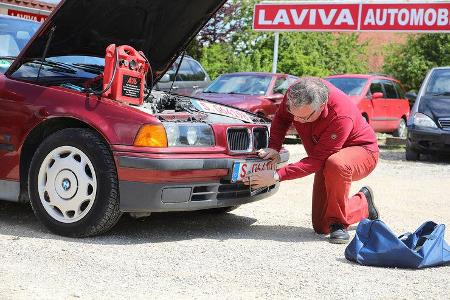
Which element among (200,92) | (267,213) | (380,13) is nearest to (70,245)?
(267,213)

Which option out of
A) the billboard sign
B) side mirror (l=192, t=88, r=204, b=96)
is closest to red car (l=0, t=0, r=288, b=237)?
side mirror (l=192, t=88, r=204, b=96)

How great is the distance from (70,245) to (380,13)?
1455 cm

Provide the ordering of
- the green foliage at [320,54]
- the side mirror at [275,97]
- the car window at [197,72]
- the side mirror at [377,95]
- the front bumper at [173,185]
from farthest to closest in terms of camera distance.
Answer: the green foliage at [320,54] < the side mirror at [377,95] < the car window at [197,72] < the side mirror at [275,97] < the front bumper at [173,185]

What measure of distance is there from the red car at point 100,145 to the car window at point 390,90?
11.2 metres

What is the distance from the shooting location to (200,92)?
13539mm

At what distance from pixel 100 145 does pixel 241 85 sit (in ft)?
28.7

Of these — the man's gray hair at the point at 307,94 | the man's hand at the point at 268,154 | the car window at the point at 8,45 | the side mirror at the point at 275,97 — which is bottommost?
the man's hand at the point at 268,154

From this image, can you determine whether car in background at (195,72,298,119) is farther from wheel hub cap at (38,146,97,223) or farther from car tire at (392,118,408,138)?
wheel hub cap at (38,146,97,223)

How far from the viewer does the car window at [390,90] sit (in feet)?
53.3

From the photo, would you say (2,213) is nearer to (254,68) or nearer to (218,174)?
(218,174)

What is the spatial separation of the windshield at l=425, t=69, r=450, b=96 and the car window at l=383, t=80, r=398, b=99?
4199 millimetres

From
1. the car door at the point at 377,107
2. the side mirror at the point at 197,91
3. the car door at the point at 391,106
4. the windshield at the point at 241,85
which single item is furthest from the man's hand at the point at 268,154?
the car door at the point at 391,106

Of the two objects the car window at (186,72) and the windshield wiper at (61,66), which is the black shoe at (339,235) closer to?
the windshield wiper at (61,66)

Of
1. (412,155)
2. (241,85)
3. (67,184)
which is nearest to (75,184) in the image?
(67,184)
